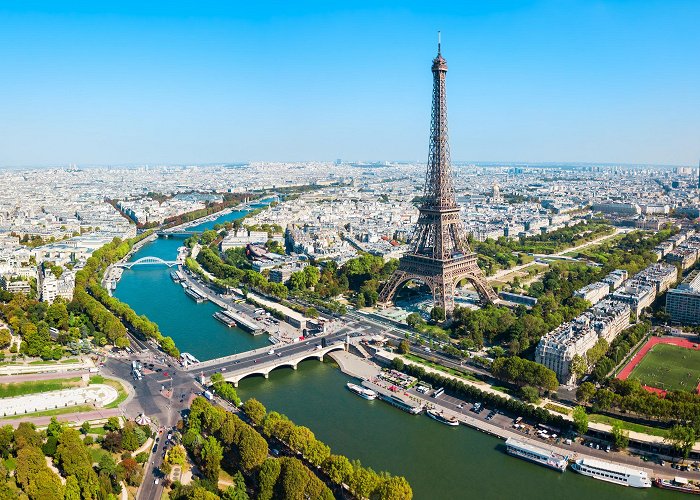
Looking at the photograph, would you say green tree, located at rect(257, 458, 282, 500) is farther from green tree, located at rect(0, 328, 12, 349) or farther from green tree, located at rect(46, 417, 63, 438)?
green tree, located at rect(0, 328, 12, 349)

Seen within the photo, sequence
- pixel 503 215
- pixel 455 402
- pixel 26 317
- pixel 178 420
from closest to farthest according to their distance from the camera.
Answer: pixel 178 420
pixel 455 402
pixel 26 317
pixel 503 215

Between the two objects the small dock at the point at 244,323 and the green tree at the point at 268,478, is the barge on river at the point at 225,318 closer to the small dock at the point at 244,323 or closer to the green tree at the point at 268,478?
the small dock at the point at 244,323

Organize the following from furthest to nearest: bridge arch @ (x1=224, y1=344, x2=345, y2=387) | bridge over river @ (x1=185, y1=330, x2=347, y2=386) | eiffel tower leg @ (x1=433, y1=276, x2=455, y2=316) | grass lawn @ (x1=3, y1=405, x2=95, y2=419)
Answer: eiffel tower leg @ (x1=433, y1=276, x2=455, y2=316), bridge over river @ (x1=185, y1=330, x2=347, y2=386), bridge arch @ (x1=224, y1=344, x2=345, y2=387), grass lawn @ (x1=3, y1=405, x2=95, y2=419)

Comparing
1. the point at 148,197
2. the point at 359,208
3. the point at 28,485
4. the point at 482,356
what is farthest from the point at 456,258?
the point at 148,197

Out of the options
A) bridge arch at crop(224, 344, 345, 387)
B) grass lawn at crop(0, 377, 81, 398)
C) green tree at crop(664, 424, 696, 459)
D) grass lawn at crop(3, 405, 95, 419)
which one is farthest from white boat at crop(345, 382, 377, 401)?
grass lawn at crop(0, 377, 81, 398)

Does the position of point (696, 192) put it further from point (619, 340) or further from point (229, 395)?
point (229, 395)

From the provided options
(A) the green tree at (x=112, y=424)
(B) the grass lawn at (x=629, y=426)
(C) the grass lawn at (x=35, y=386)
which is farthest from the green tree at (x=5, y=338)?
(B) the grass lawn at (x=629, y=426)

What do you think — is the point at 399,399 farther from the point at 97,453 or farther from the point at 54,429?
the point at 54,429
